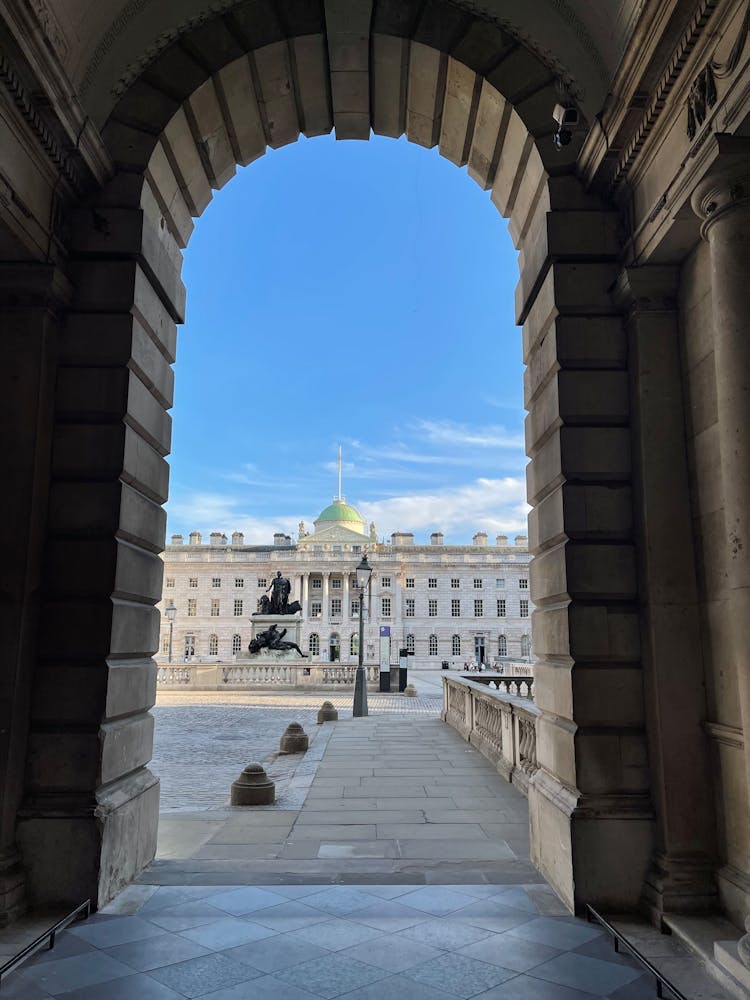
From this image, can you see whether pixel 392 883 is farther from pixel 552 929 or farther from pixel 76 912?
pixel 76 912

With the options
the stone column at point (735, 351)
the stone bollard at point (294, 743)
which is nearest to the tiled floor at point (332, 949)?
the stone column at point (735, 351)

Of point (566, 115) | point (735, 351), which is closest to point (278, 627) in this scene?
point (566, 115)

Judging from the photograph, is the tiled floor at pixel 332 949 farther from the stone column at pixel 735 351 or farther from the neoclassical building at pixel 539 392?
the stone column at pixel 735 351

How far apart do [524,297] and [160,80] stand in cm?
361

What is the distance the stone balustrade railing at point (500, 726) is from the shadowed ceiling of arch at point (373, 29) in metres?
5.65

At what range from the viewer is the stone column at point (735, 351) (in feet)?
12.6

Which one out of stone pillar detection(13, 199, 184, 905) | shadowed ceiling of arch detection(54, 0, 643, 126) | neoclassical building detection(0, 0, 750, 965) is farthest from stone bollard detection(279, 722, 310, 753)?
shadowed ceiling of arch detection(54, 0, 643, 126)

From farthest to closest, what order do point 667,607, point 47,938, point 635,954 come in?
1. point 667,607
2. point 47,938
3. point 635,954

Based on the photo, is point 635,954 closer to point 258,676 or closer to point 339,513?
point 258,676

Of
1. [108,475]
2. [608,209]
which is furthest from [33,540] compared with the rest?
[608,209]

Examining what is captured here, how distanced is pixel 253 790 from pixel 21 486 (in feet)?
17.4

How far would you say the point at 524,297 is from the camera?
6582 millimetres

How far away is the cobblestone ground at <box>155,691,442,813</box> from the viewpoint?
32.6 ft

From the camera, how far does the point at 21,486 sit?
5176 millimetres
